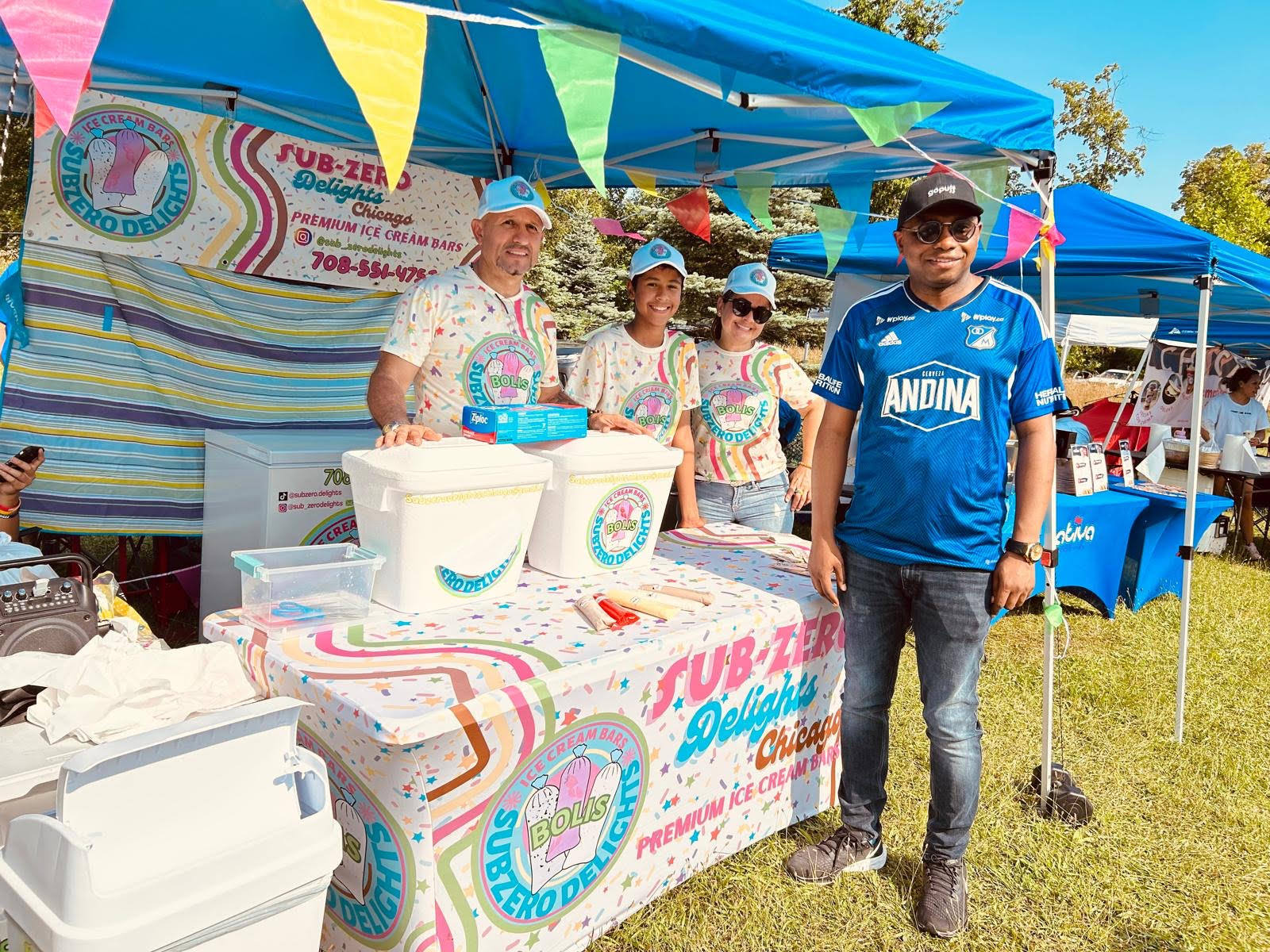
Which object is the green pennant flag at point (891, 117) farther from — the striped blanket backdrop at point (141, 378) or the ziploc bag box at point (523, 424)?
the striped blanket backdrop at point (141, 378)

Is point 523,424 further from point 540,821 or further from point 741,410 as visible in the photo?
point 741,410

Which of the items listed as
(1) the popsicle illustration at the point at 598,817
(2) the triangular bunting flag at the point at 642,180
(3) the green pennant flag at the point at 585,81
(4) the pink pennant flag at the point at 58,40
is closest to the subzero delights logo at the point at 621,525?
(1) the popsicle illustration at the point at 598,817

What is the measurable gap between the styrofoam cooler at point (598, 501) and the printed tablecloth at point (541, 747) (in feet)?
0.22

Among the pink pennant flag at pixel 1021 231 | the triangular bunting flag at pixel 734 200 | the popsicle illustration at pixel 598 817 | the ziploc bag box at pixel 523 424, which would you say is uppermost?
the triangular bunting flag at pixel 734 200

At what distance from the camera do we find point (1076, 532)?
4531 mm

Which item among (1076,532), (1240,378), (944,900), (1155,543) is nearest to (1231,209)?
(1240,378)

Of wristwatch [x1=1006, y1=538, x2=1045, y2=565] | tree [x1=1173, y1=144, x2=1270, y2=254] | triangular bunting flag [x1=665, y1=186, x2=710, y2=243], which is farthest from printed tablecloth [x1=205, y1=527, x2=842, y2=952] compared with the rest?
tree [x1=1173, y1=144, x2=1270, y2=254]

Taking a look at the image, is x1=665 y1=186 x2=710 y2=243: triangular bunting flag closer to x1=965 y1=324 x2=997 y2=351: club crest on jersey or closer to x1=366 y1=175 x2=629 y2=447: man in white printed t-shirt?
x1=366 y1=175 x2=629 y2=447: man in white printed t-shirt

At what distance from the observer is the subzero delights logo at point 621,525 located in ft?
7.13

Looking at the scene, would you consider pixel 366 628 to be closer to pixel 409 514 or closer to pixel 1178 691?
pixel 409 514

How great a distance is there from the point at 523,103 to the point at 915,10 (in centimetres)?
1372

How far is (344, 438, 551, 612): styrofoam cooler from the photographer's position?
172cm

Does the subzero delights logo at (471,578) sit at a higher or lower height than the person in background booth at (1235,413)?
lower

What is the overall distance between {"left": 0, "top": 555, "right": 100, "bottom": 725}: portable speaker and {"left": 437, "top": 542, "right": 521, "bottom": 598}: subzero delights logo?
70cm
